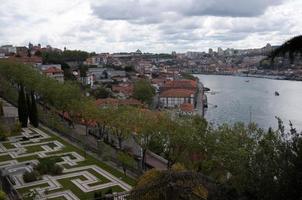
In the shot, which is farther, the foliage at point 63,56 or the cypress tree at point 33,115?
the foliage at point 63,56

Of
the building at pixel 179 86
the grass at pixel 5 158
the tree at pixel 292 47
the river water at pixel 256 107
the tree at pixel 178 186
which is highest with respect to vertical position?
the tree at pixel 292 47

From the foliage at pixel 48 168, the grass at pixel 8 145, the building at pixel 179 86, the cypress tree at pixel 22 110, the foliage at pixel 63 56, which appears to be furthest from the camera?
the foliage at pixel 63 56

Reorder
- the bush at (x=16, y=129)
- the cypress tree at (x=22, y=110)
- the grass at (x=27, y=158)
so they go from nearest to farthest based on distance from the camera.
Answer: the grass at (x=27, y=158) → the bush at (x=16, y=129) → the cypress tree at (x=22, y=110)

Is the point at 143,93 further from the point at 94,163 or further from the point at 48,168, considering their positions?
the point at 48,168

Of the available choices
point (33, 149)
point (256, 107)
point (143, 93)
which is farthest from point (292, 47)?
point (256, 107)

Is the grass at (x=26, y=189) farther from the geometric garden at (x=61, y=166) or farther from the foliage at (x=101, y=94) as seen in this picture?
the foliage at (x=101, y=94)

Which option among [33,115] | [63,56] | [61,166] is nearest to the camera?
[61,166]

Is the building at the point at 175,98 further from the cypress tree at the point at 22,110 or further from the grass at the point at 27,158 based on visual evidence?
the grass at the point at 27,158

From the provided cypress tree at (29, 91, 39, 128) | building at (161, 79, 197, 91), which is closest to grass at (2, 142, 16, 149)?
cypress tree at (29, 91, 39, 128)

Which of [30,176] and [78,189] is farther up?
[30,176]

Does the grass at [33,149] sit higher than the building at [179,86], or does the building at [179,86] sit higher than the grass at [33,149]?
the grass at [33,149]

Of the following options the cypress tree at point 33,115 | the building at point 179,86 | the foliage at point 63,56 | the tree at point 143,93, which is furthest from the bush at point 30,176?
the foliage at point 63,56

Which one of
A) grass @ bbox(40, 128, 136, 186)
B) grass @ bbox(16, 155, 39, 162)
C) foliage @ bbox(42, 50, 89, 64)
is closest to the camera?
grass @ bbox(40, 128, 136, 186)

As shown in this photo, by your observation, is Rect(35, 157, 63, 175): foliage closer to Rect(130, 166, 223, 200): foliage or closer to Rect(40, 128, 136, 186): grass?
Rect(40, 128, 136, 186): grass
